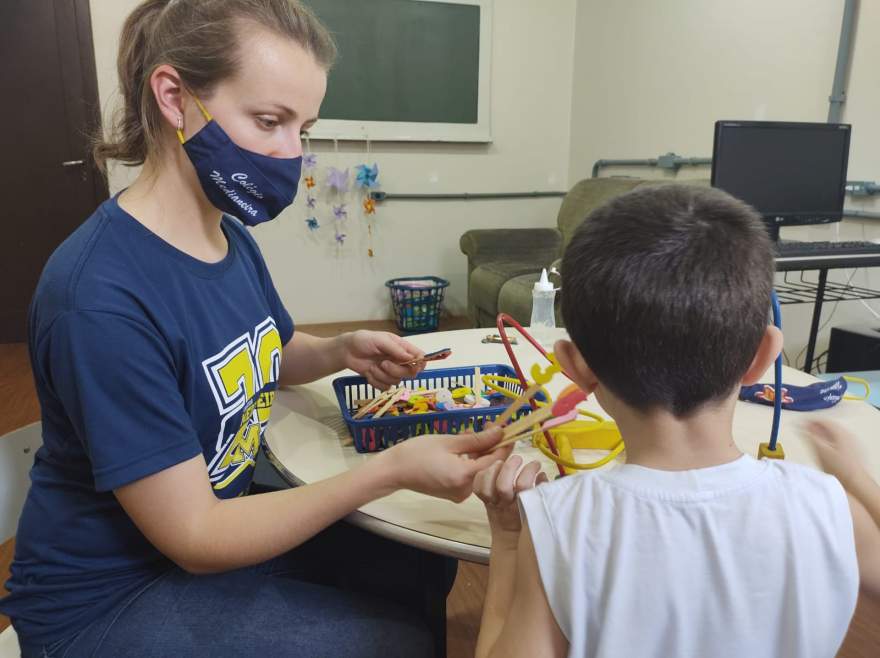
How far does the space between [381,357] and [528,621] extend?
1.95 feet

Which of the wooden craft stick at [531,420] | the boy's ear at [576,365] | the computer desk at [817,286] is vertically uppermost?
the boy's ear at [576,365]

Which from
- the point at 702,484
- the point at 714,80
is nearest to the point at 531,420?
the point at 702,484

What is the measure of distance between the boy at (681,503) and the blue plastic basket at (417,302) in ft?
10.6

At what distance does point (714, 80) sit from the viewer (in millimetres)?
3066

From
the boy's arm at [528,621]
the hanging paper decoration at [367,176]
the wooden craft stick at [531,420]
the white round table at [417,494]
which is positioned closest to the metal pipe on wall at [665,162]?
the hanging paper decoration at [367,176]

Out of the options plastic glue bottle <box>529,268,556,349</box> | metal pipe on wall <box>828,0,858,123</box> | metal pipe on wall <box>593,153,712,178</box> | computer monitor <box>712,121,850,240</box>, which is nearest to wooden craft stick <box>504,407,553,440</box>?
plastic glue bottle <box>529,268,556,349</box>

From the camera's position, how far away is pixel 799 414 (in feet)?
3.36

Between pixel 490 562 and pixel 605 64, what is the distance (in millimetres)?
3861

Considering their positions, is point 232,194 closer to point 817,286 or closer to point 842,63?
point 817,286

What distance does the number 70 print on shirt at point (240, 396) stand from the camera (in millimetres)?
793

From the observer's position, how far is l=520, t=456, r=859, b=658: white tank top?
0.51 meters

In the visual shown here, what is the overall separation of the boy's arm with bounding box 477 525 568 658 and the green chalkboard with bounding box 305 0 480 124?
353 centimetres

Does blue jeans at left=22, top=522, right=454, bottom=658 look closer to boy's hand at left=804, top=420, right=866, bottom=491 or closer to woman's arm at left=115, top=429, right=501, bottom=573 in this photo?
woman's arm at left=115, top=429, right=501, bottom=573

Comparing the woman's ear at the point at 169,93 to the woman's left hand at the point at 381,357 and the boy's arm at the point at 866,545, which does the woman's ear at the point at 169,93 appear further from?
the boy's arm at the point at 866,545
